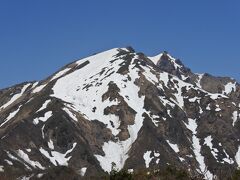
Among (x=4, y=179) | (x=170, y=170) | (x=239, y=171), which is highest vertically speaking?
(x=4, y=179)

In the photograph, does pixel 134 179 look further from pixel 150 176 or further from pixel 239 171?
pixel 239 171

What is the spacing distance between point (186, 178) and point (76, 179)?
7383 cm

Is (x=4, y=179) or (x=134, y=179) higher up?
(x=4, y=179)

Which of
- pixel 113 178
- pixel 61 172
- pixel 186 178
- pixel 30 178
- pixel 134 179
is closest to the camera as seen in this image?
pixel 113 178

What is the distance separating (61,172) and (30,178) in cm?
1421

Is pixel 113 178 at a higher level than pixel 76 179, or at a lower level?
lower

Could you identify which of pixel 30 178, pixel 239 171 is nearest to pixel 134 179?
pixel 239 171

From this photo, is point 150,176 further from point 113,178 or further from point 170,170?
point 113,178

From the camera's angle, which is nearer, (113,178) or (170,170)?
(113,178)

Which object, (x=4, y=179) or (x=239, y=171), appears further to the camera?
(x=4, y=179)

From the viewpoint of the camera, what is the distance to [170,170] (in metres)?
130

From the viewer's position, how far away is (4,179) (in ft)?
527

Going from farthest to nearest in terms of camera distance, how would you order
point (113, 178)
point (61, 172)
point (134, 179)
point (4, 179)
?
point (61, 172)
point (4, 179)
point (134, 179)
point (113, 178)

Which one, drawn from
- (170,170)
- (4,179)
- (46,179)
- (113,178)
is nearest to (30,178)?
(46,179)
